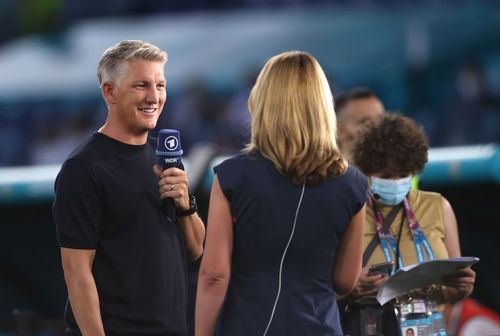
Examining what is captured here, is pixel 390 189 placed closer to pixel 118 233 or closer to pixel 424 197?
pixel 424 197

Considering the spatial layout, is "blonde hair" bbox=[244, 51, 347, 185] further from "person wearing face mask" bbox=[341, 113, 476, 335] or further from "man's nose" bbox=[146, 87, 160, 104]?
"person wearing face mask" bbox=[341, 113, 476, 335]

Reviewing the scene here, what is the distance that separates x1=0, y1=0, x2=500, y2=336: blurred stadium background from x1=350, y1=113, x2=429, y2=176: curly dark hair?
7.54m

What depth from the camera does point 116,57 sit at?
10.6 ft

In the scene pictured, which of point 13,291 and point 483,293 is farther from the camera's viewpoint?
point 13,291

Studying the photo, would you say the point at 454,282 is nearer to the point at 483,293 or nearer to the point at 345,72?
the point at 483,293

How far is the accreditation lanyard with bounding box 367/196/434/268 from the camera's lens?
3.61 m

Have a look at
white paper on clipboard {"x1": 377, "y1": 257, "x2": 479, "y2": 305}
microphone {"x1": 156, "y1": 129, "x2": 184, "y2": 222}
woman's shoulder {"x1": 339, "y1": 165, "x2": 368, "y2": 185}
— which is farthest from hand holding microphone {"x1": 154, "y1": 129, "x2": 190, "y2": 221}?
white paper on clipboard {"x1": 377, "y1": 257, "x2": 479, "y2": 305}

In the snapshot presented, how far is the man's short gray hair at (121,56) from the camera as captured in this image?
3.23 metres

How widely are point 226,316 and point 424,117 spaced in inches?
409

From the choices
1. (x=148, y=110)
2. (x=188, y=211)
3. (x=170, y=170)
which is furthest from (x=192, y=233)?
(x=148, y=110)

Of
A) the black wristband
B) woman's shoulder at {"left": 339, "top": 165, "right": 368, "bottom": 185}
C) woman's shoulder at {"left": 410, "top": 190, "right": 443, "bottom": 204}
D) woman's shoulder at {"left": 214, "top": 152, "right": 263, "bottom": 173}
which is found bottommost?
woman's shoulder at {"left": 410, "top": 190, "right": 443, "bottom": 204}

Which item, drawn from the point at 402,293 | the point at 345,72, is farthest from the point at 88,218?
the point at 345,72

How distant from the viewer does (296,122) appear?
9.73 ft

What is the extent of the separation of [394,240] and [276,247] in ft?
2.51
